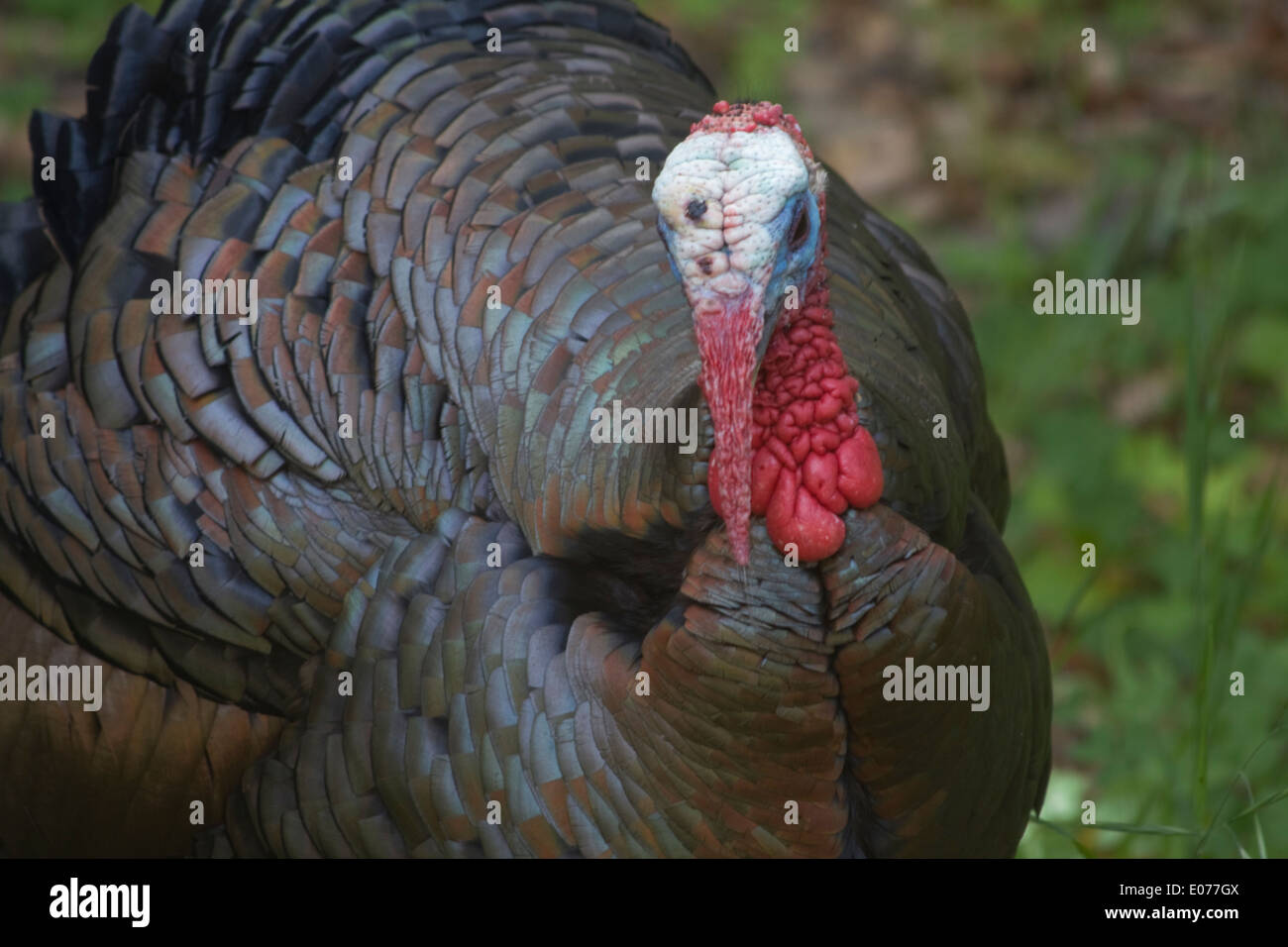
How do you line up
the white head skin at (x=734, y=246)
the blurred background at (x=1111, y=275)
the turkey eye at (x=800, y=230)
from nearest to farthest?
the white head skin at (x=734, y=246), the turkey eye at (x=800, y=230), the blurred background at (x=1111, y=275)

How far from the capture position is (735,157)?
6.36 feet

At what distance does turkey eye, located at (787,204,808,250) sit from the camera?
6.63ft

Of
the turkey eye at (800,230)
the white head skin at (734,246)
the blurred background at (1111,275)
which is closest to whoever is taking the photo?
the white head skin at (734,246)

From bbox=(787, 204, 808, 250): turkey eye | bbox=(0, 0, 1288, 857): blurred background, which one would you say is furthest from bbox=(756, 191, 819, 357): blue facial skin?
bbox=(0, 0, 1288, 857): blurred background

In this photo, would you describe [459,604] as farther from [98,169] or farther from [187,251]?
[98,169]

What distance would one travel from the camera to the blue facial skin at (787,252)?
1.96 meters

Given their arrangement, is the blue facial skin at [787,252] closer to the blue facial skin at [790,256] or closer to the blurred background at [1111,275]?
the blue facial skin at [790,256]

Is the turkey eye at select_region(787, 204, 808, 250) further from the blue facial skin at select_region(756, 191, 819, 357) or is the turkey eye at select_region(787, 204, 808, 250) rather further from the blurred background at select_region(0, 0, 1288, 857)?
the blurred background at select_region(0, 0, 1288, 857)

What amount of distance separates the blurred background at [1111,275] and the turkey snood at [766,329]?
0.48 m

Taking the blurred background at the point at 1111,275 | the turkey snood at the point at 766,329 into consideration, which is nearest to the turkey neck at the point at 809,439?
the turkey snood at the point at 766,329

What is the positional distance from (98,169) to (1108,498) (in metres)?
2.44

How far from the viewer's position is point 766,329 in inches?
79.4

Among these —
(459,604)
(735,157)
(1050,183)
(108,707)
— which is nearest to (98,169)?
(108,707)

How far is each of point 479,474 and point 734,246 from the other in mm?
670
